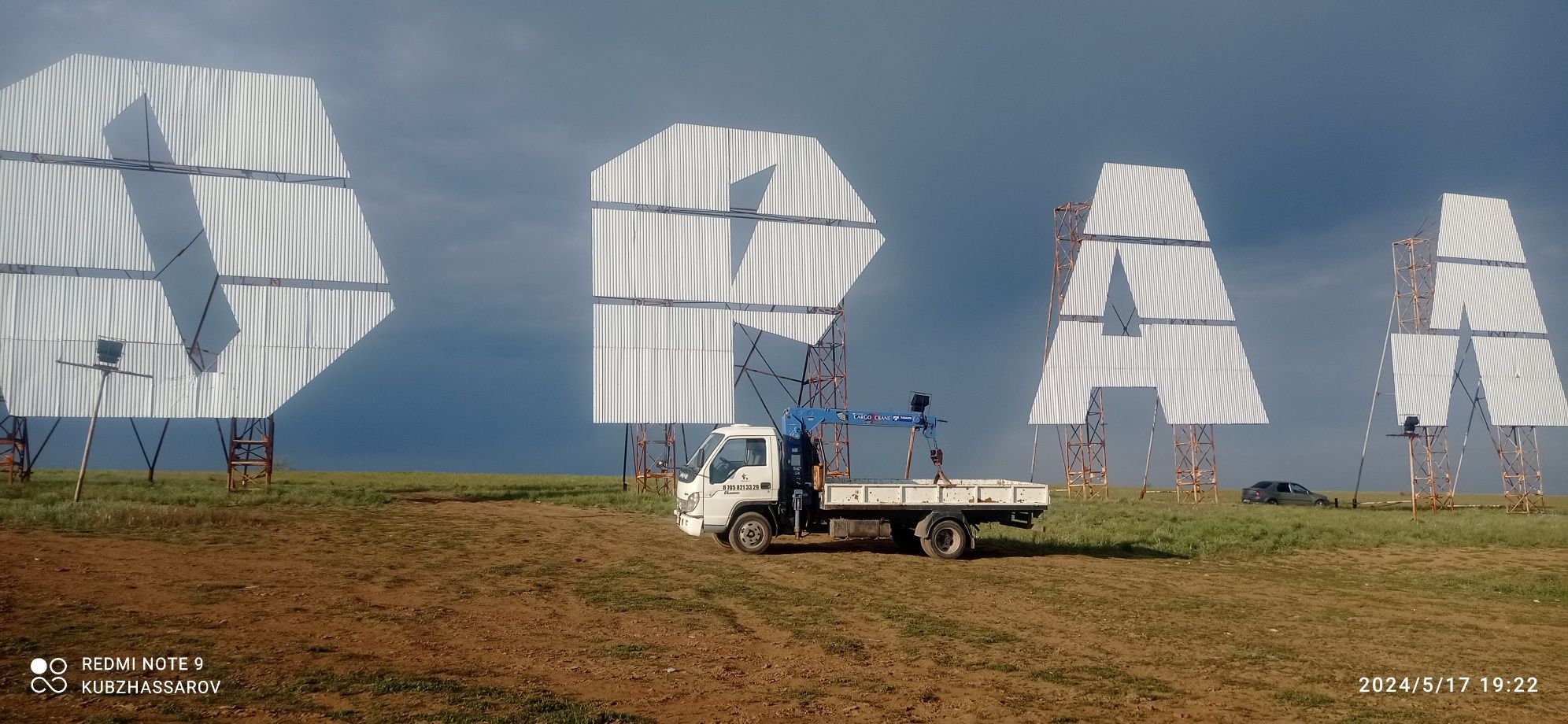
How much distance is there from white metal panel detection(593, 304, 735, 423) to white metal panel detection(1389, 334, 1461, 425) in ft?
92.1

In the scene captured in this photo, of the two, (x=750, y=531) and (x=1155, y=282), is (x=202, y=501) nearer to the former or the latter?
(x=750, y=531)

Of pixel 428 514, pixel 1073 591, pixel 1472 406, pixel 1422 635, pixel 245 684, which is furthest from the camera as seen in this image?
pixel 1472 406

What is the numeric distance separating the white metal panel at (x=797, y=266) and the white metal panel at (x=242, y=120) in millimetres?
14518

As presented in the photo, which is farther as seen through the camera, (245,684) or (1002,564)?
(1002,564)

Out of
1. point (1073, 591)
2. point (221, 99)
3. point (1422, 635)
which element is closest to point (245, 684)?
point (1073, 591)

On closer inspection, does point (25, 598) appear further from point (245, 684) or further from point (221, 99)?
point (221, 99)

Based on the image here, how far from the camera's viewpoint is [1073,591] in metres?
15.4

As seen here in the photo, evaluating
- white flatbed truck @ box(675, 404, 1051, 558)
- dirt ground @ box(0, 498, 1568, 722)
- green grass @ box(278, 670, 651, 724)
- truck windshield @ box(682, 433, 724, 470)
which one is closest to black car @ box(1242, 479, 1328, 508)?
dirt ground @ box(0, 498, 1568, 722)

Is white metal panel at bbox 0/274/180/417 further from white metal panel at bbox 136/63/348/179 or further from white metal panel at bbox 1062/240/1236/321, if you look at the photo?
white metal panel at bbox 1062/240/1236/321

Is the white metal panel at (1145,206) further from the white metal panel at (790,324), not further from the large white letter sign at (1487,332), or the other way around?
the white metal panel at (790,324)

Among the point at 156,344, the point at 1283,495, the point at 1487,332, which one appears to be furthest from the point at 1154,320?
the point at 156,344

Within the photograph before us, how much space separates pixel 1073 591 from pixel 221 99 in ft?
103

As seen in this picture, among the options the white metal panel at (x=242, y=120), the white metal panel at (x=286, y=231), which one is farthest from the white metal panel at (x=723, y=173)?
the white metal panel at (x=242, y=120)

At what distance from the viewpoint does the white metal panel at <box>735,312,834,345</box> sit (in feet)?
116
